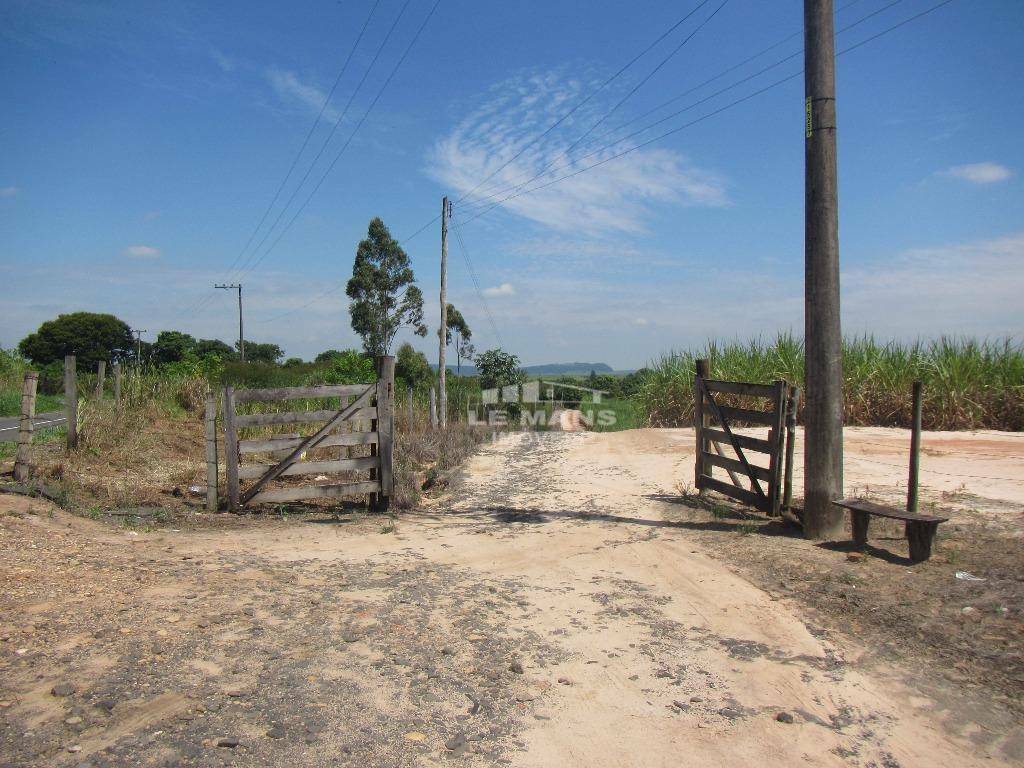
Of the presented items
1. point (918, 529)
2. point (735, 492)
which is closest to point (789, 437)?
point (735, 492)

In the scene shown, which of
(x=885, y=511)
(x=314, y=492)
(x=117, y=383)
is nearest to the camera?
(x=885, y=511)

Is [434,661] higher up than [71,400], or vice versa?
[71,400]

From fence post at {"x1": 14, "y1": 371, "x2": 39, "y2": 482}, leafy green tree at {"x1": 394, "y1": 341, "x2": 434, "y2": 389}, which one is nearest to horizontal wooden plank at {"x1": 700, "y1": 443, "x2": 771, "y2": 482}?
fence post at {"x1": 14, "y1": 371, "x2": 39, "y2": 482}

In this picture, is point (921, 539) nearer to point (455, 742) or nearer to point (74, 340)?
point (455, 742)

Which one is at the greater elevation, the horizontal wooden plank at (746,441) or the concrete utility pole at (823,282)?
the concrete utility pole at (823,282)

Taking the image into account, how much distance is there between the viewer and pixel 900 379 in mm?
17250

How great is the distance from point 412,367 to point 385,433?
37464mm

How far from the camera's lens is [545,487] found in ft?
33.7

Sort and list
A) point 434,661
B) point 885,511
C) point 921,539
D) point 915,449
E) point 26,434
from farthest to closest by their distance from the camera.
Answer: point 26,434
point 915,449
point 885,511
point 921,539
point 434,661

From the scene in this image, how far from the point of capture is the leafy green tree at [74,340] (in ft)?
169

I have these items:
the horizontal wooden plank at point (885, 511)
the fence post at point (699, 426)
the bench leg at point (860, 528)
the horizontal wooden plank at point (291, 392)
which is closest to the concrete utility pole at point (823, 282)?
the horizontal wooden plank at point (885, 511)

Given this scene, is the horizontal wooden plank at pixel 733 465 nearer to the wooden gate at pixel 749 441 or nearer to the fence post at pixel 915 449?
the wooden gate at pixel 749 441

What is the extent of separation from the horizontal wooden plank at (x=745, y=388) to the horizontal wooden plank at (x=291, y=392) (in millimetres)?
4503

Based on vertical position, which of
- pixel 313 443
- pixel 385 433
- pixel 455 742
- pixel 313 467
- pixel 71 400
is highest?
pixel 71 400
